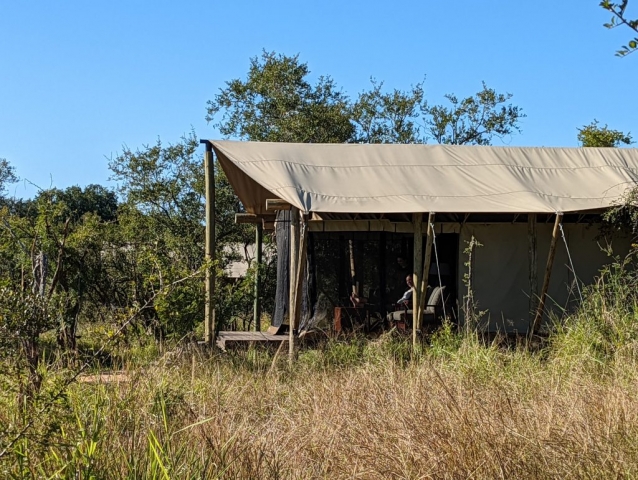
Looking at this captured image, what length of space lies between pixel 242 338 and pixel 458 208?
288cm

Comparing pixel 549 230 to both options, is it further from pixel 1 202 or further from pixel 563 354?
pixel 1 202

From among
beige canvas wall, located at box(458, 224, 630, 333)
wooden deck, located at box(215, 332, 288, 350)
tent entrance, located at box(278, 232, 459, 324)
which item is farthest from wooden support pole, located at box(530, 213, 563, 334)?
wooden deck, located at box(215, 332, 288, 350)

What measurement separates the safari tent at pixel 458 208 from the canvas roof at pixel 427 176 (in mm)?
15

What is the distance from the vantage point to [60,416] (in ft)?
12.1

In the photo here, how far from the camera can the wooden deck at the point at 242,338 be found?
954 cm

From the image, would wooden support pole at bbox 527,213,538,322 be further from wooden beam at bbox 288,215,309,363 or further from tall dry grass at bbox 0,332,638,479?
tall dry grass at bbox 0,332,638,479

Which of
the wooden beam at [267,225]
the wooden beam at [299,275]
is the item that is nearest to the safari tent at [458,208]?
the wooden beam at [299,275]

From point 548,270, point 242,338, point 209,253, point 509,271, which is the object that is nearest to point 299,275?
point 209,253

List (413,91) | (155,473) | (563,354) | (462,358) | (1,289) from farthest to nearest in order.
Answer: (413,91) → (563,354) → (462,358) → (1,289) → (155,473)

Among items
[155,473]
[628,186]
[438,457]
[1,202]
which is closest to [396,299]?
[628,186]

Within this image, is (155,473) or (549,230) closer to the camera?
(155,473)

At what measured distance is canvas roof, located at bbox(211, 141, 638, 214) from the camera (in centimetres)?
938

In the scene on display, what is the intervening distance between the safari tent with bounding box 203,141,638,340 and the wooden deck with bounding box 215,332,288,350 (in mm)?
450

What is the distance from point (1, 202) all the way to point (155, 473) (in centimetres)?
2583
